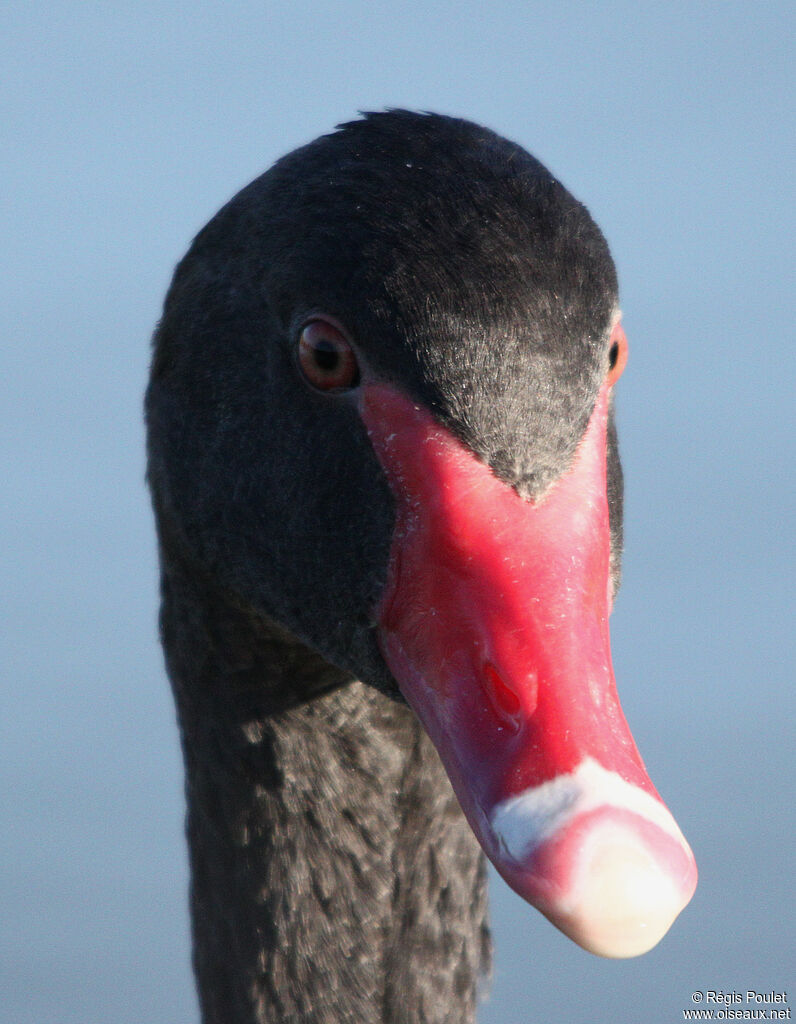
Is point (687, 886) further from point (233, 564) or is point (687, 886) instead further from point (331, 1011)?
point (331, 1011)

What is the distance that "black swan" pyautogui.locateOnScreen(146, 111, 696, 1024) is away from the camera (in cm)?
210

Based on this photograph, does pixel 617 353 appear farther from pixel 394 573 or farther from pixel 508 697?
pixel 508 697

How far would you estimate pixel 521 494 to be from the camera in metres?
2.28

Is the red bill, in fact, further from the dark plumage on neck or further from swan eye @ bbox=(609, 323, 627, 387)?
the dark plumage on neck

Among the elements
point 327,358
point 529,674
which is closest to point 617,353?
point 327,358

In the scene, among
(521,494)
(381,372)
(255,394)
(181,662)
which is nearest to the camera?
(521,494)

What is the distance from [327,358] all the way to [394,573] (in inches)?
16.7

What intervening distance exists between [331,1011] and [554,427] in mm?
1666

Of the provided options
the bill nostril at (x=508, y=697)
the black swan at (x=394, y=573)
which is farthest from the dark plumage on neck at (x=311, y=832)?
the bill nostril at (x=508, y=697)

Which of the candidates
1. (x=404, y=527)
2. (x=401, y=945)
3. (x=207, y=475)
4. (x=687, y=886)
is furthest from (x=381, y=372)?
(x=401, y=945)

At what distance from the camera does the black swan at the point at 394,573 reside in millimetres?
2098

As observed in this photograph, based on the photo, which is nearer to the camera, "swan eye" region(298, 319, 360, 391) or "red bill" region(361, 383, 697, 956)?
"red bill" region(361, 383, 697, 956)

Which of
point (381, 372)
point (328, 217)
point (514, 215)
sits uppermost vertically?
point (328, 217)

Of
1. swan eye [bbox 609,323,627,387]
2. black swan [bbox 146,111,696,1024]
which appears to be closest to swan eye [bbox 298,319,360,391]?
black swan [bbox 146,111,696,1024]
